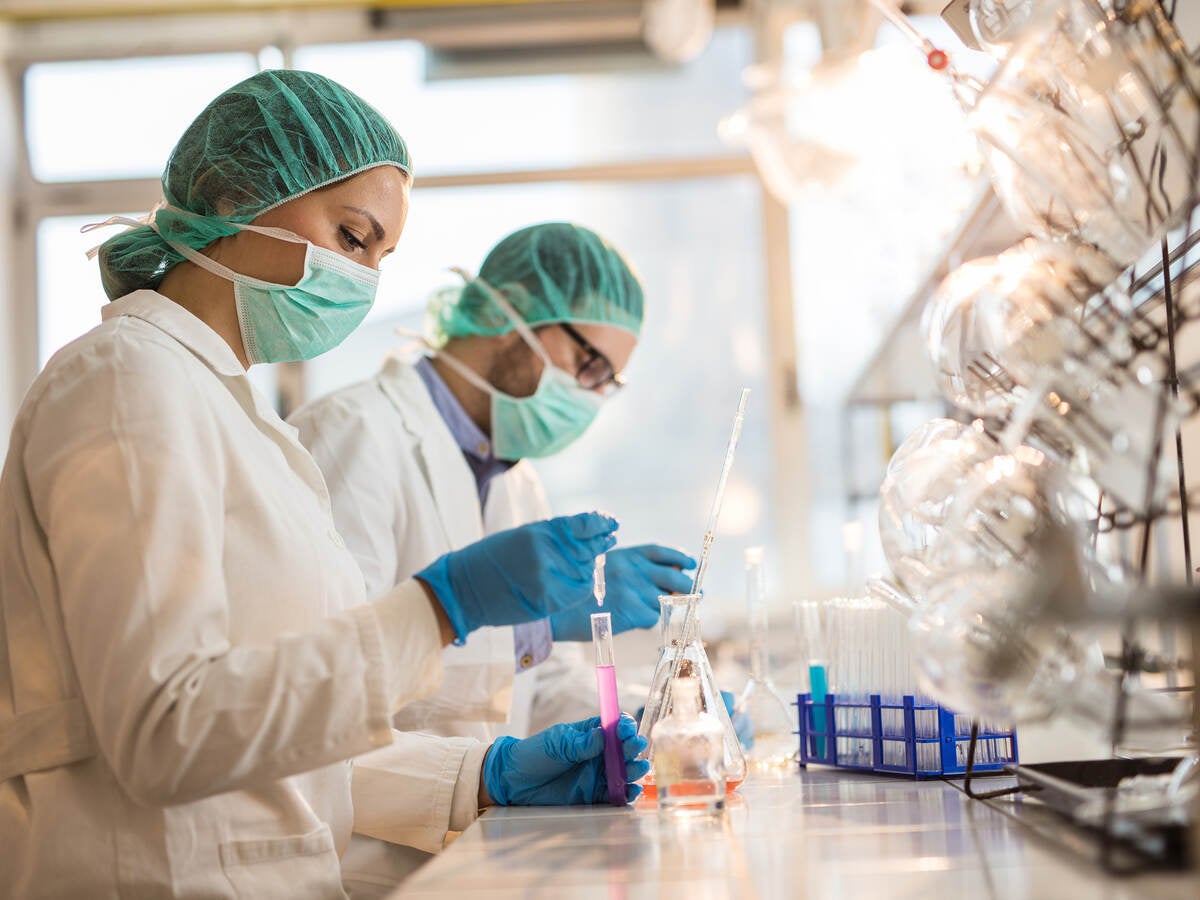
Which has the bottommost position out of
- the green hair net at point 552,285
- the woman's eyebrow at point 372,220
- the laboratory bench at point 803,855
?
the laboratory bench at point 803,855

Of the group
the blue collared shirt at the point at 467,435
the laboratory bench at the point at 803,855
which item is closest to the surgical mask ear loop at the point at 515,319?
the blue collared shirt at the point at 467,435

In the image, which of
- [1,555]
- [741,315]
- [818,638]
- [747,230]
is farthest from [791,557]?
[1,555]

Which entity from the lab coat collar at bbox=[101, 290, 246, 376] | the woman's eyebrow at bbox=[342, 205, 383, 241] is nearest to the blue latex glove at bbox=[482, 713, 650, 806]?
the lab coat collar at bbox=[101, 290, 246, 376]

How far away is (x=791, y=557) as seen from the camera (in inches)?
163

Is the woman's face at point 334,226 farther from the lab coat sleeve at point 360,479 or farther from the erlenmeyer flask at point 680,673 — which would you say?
the erlenmeyer flask at point 680,673

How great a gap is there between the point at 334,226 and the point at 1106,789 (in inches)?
44.8

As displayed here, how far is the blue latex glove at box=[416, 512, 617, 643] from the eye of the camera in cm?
123

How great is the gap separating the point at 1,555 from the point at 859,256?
3.31 meters

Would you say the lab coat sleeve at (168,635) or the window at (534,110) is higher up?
the window at (534,110)

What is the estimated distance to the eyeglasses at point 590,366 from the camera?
2.42 meters

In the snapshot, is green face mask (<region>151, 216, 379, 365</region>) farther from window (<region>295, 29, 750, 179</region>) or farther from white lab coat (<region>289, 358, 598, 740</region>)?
window (<region>295, 29, 750, 179</region>)

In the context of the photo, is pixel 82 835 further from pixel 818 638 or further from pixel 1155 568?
pixel 1155 568

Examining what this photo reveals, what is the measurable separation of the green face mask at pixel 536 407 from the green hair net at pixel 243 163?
32.3 inches

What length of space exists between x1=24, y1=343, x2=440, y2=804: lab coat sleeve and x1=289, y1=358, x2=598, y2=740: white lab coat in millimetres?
815
